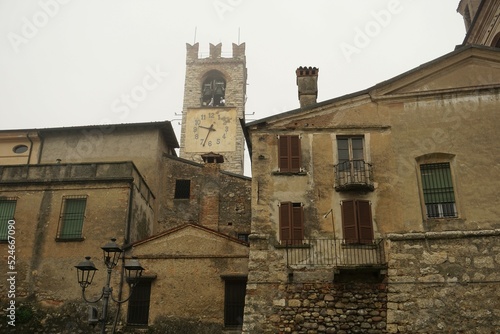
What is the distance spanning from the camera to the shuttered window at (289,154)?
686 inches

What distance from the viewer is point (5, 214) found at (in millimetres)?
21375

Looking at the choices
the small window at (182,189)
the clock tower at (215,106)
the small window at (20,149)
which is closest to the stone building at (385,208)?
the small window at (182,189)

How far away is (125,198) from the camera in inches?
834

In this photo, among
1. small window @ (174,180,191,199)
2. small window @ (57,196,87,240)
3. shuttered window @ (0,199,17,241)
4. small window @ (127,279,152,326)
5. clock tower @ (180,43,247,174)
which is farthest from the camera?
clock tower @ (180,43,247,174)

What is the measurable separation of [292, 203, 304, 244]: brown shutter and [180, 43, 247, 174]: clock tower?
23945 mm

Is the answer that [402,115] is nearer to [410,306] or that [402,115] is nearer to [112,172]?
[410,306]

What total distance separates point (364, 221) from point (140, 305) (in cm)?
904

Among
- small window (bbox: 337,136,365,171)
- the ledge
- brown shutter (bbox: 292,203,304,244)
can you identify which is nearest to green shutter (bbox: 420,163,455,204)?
the ledge

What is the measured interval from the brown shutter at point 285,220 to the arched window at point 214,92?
2974 centimetres

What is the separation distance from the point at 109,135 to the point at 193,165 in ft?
15.5

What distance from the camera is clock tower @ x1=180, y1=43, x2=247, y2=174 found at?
42312 millimetres

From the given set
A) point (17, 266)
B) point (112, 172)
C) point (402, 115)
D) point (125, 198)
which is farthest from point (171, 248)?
point (402, 115)

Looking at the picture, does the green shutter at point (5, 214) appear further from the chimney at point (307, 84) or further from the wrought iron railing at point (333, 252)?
the chimney at point (307, 84)

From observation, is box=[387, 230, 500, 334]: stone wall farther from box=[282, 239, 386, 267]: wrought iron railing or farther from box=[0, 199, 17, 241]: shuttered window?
box=[0, 199, 17, 241]: shuttered window
